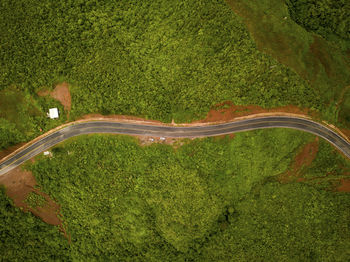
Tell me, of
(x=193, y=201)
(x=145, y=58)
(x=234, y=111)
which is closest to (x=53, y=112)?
(x=145, y=58)

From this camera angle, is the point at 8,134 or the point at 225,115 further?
the point at 225,115

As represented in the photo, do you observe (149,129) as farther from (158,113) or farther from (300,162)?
(300,162)

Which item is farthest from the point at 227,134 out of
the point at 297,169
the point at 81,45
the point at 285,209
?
the point at 81,45

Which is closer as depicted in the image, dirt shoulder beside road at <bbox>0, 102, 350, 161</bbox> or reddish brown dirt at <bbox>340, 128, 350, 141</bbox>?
dirt shoulder beside road at <bbox>0, 102, 350, 161</bbox>

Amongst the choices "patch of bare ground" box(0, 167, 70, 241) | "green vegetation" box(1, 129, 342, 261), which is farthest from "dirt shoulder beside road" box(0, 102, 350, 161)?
"patch of bare ground" box(0, 167, 70, 241)

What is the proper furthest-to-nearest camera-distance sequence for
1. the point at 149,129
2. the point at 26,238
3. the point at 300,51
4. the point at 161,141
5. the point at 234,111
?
the point at 300,51
the point at 234,111
the point at 149,129
the point at 161,141
the point at 26,238

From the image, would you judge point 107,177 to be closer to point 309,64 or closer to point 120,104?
point 120,104

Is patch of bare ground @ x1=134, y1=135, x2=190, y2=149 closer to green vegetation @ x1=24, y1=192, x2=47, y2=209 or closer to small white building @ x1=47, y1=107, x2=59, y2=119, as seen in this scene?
small white building @ x1=47, y1=107, x2=59, y2=119

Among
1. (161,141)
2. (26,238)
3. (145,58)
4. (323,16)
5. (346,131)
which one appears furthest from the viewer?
(323,16)
